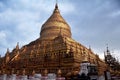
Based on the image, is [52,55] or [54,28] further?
[54,28]

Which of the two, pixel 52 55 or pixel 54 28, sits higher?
pixel 54 28

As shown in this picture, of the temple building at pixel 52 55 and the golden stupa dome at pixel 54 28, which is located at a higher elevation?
the golden stupa dome at pixel 54 28

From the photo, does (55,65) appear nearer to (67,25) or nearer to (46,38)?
(46,38)

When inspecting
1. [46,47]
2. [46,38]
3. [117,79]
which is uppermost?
[46,38]

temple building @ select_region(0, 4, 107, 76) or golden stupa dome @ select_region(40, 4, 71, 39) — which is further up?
golden stupa dome @ select_region(40, 4, 71, 39)

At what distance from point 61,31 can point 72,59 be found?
11.9m

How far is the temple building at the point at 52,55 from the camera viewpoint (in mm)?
25672

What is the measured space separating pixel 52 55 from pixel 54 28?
951 cm

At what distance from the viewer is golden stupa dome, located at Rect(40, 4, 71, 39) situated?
35.8m

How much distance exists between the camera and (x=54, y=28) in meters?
36.2

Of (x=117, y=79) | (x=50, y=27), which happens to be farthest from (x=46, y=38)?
(x=117, y=79)

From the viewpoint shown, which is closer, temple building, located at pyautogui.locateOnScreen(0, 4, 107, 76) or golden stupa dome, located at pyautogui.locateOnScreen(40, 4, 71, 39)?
temple building, located at pyautogui.locateOnScreen(0, 4, 107, 76)

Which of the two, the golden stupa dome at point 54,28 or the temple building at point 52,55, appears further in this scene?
the golden stupa dome at point 54,28

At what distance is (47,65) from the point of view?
27047mm
